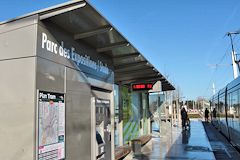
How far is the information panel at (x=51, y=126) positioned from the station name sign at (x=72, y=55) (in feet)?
2.58

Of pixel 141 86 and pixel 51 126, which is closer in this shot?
A: pixel 51 126

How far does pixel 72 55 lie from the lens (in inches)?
227

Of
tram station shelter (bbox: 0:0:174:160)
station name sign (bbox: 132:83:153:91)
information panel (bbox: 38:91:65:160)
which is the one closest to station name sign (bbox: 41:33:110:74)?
tram station shelter (bbox: 0:0:174:160)

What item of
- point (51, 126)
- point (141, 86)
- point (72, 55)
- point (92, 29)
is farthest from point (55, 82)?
point (141, 86)

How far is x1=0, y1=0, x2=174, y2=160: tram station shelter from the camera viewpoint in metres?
4.35

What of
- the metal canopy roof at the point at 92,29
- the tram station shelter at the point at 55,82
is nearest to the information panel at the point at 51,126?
the tram station shelter at the point at 55,82

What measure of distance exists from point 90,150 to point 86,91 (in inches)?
49.5

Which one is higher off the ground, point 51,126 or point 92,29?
point 92,29

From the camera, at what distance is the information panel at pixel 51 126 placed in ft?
14.6

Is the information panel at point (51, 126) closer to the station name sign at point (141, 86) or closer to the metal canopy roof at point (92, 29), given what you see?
the metal canopy roof at point (92, 29)

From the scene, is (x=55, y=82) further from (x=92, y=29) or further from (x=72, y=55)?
(x=92, y=29)

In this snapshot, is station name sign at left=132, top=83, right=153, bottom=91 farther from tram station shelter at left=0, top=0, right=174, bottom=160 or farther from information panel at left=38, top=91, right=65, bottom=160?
information panel at left=38, top=91, right=65, bottom=160

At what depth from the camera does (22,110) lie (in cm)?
434

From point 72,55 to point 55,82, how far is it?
965mm
